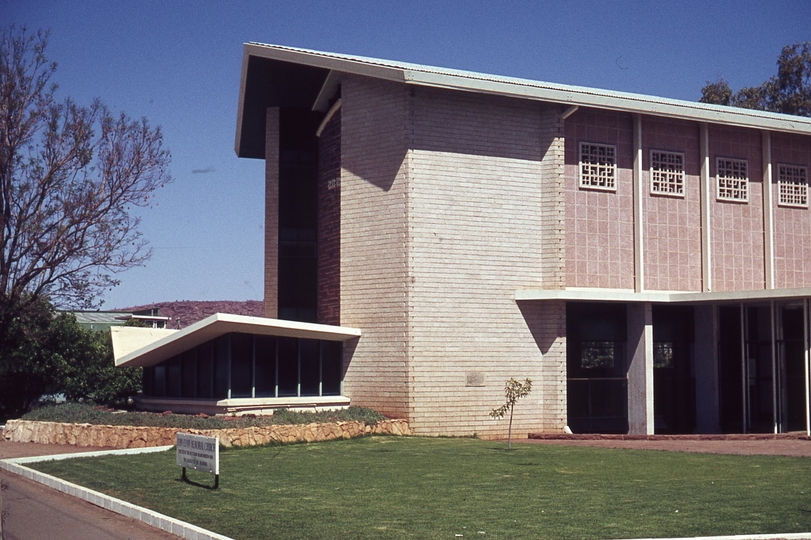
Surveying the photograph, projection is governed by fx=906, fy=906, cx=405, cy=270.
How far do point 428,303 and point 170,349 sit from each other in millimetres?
7584

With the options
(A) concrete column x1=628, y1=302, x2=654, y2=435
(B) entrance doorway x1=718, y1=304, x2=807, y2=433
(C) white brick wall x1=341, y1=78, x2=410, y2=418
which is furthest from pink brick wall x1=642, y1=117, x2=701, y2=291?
(C) white brick wall x1=341, y1=78, x2=410, y2=418

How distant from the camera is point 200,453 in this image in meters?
14.3

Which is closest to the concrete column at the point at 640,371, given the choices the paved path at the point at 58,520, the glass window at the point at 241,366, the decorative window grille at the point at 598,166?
the decorative window grille at the point at 598,166

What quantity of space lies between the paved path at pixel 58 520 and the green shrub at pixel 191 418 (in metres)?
5.87

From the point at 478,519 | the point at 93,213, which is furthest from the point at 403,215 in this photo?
the point at 478,519

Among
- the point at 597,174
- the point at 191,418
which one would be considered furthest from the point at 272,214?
the point at 597,174

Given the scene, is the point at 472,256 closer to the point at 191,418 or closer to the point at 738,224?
the point at 191,418

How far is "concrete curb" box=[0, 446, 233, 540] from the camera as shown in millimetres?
11211

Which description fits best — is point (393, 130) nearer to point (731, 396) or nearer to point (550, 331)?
point (550, 331)

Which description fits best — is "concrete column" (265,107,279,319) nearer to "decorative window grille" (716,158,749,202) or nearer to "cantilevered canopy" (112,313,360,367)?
"cantilevered canopy" (112,313,360,367)

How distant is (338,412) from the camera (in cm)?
2434

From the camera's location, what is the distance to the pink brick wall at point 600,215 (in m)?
26.5

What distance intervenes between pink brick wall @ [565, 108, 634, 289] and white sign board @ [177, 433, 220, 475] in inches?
563

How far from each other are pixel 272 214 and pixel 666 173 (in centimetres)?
1355
